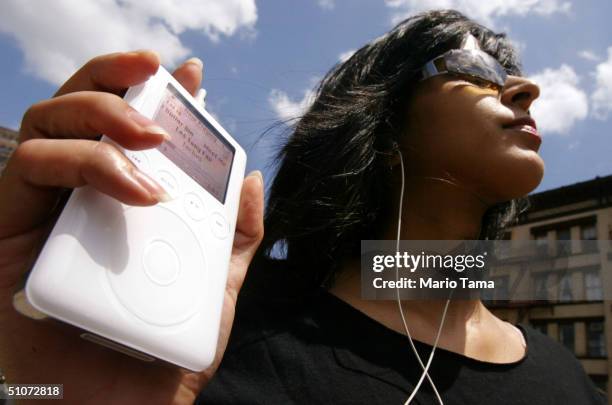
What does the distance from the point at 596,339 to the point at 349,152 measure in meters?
20.1

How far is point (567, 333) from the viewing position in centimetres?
1820

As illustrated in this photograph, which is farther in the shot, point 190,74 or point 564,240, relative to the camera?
point 564,240

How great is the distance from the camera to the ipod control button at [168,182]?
2.60 feet

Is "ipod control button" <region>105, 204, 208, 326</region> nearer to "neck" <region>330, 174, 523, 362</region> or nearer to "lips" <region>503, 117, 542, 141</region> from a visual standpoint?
"neck" <region>330, 174, 523, 362</region>

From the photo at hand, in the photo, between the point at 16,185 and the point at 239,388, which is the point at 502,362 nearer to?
the point at 239,388

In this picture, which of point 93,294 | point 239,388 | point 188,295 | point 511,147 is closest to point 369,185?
point 511,147

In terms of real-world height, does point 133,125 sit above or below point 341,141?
below

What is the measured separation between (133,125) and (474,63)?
138cm

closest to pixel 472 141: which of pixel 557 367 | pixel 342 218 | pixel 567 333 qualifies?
pixel 342 218

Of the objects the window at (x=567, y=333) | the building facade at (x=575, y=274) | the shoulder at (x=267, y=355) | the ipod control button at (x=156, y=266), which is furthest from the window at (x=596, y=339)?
the ipod control button at (x=156, y=266)

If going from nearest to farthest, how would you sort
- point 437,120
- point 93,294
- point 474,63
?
point 93,294, point 437,120, point 474,63

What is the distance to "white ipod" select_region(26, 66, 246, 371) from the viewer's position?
58 centimetres

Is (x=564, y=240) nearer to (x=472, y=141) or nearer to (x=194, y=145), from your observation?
(x=472, y=141)

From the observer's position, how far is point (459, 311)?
142cm
